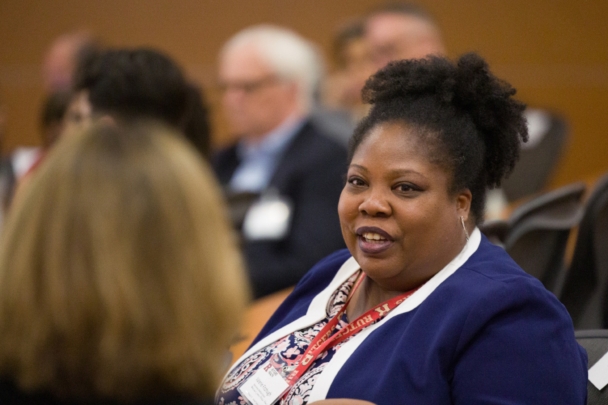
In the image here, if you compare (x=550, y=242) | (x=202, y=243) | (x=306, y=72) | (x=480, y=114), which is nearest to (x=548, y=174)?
(x=306, y=72)

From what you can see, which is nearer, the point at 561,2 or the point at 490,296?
the point at 490,296

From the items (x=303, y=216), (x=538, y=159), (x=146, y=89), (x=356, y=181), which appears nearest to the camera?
(x=356, y=181)

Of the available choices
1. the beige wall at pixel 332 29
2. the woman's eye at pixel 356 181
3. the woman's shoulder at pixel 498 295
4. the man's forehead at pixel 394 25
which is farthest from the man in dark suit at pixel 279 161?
the beige wall at pixel 332 29

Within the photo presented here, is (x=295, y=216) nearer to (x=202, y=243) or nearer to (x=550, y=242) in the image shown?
A: (x=550, y=242)

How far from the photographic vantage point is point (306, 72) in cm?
441

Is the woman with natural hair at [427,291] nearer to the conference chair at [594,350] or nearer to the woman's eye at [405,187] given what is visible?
the woman's eye at [405,187]

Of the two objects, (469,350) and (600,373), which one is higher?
(469,350)

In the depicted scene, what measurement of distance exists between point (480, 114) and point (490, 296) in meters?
0.41

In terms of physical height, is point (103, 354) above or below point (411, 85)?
below

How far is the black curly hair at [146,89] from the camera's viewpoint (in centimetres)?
245

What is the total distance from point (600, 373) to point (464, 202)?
1.45 feet

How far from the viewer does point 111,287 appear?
998mm

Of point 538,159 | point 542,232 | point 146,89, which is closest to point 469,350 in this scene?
point 542,232

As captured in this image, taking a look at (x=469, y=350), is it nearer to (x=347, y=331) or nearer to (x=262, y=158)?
(x=347, y=331)
